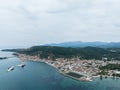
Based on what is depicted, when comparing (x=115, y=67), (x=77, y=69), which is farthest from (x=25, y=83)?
(x=115, y=67)

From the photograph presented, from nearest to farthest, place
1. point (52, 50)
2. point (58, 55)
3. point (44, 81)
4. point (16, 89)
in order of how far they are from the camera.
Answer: point (16, 89)
point (44, 81)
point (58, 55)
point (52, 50)

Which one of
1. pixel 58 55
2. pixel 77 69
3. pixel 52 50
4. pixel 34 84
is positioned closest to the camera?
pixel 34 84

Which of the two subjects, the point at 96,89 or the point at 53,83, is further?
the point at 53,83

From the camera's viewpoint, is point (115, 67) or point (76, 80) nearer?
point (76, 80)

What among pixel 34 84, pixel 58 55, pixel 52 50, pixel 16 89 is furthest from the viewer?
pixel 52 50

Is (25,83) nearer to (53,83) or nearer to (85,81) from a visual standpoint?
(53,83)

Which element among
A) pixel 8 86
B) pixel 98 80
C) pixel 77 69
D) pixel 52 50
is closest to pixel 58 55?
pixel 52 50

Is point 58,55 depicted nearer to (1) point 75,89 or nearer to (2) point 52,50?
(2) point 52,50

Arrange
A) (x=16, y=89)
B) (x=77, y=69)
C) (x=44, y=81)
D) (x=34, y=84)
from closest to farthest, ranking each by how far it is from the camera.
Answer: (x=16, y=89), (x=34, y=84), (x=44, y=81), (x=77, y=69)
